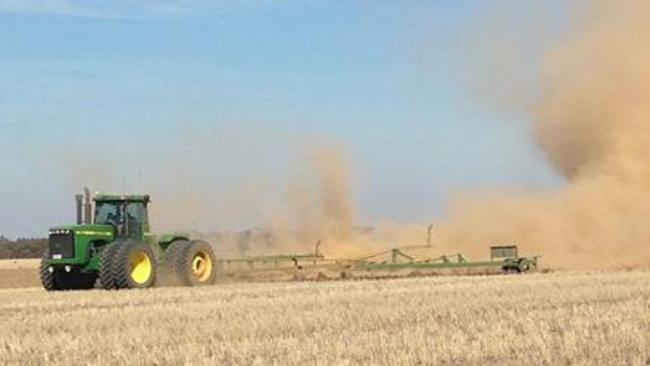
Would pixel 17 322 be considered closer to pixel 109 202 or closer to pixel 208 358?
pixel 208 358

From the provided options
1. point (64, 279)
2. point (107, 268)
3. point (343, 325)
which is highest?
point (107, 268)

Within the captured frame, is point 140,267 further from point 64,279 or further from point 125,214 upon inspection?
point 64,279

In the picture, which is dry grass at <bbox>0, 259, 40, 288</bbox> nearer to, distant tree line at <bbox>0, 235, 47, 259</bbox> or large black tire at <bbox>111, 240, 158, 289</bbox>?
large black tire at <bbox>111, 240, 158, 289</bbox>

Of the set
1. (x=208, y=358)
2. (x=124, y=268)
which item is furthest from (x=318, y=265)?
(x=208, y=358)

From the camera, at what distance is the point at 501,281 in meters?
23.8

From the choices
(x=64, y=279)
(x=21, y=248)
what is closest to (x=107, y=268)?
(x=64, y=279)

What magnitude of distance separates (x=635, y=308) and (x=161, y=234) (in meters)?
13.3

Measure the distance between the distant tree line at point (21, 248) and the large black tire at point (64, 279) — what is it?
5008 centimetres

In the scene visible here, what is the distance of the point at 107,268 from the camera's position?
24031 millimetres

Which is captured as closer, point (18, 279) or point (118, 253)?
point (118, 253)

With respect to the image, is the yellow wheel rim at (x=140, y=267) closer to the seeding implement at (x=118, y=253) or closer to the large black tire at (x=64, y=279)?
the seeding implement at (x=118, y=253)

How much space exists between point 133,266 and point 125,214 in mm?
1490

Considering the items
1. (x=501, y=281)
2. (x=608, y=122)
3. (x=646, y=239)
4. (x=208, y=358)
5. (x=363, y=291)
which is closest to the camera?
(x=208, y=358)

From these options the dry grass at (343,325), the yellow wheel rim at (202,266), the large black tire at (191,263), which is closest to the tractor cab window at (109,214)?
the large black tire at (191,263)
